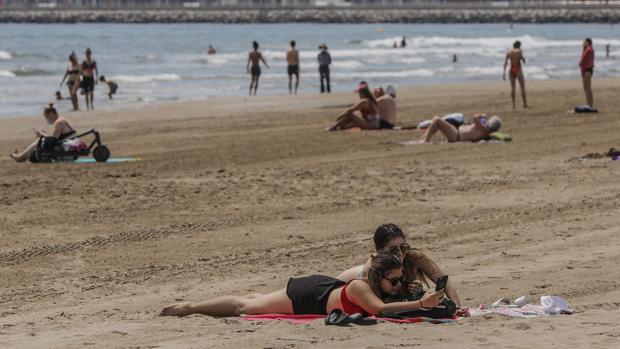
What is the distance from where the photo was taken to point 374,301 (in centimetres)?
754

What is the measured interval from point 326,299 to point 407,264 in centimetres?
55

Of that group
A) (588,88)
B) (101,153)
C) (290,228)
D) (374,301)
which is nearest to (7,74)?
(588,88)

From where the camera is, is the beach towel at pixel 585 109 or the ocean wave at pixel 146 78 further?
the ocean wave at pixel 146 78

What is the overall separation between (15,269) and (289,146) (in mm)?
8615

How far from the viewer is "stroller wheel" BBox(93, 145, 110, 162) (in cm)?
1630

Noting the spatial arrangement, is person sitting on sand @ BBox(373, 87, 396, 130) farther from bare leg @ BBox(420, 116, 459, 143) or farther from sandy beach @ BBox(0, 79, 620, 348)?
bare leg @ BBox(420, 116, 459, 143)

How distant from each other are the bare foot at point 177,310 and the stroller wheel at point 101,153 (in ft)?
27.8

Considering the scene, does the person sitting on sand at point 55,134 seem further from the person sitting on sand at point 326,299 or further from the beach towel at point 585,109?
the beach towel at point 585,109

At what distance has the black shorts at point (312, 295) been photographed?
25.5 feet

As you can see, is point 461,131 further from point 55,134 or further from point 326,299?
point 326,299

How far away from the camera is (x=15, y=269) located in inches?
390

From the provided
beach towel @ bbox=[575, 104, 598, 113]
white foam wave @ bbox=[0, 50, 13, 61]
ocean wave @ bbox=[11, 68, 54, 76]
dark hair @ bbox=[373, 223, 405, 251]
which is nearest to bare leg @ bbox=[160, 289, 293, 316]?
dark hair @ bbox=[373, 223, 405, 251]

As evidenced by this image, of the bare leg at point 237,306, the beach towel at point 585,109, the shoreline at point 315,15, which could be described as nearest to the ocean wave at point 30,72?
the beach towel at point 585,109

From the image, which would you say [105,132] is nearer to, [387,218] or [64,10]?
[387,218]
